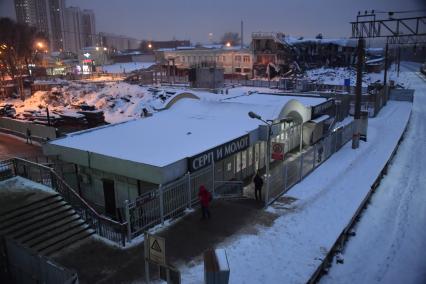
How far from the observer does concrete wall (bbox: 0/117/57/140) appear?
28.2 m

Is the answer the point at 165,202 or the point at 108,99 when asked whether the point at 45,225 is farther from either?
the point at 108,99

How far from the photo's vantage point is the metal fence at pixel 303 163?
57.0 feet

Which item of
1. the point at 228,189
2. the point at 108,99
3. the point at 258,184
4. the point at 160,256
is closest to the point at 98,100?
the point at 108,99

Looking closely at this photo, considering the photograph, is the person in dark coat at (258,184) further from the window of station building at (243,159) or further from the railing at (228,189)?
the window of station building at (243,159)

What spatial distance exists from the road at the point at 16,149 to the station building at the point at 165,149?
9.07 m

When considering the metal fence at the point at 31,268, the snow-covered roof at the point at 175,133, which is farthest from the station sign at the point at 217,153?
the metal fence at the point at 31,268

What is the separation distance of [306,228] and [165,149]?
674 centimetres

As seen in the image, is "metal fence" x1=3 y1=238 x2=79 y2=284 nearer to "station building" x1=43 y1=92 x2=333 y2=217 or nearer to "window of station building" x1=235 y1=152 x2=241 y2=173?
"station building" x1=43 y1=92 x2=333 y2=217

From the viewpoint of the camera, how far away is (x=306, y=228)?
529 inches

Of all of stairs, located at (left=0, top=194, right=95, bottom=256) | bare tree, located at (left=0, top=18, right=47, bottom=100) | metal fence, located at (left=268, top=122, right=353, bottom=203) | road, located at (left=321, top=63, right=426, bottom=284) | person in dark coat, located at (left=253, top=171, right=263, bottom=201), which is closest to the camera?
road, located at (left=321, top=63, right=426, bottom=284)

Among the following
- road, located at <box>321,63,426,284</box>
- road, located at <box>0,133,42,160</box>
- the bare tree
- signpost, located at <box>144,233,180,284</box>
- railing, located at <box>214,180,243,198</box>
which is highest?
the bare tree

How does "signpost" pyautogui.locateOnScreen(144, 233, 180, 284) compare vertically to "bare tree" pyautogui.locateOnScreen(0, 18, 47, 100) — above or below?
below

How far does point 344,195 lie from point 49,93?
44714 mm

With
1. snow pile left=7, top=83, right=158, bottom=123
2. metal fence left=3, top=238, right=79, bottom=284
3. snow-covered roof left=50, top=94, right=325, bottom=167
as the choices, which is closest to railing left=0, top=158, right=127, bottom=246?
snow-covered roof left=50, top=94, right=325, bottom=167
